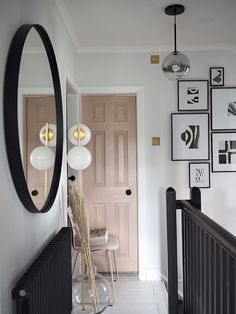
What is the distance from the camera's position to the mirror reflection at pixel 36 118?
1.56 m

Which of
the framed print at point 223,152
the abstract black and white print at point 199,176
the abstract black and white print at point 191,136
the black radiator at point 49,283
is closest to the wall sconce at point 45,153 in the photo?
the black radiator at point 49,283

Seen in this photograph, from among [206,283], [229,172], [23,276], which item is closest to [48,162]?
[23,276]

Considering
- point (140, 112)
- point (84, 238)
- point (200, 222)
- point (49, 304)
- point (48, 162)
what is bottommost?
point (49, 304)

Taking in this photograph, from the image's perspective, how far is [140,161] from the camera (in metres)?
3.46

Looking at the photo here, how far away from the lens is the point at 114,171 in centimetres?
361

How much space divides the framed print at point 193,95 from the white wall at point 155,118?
67 millimetres

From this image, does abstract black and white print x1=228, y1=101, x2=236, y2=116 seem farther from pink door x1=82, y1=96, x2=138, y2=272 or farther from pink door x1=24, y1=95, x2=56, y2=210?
pink door x1=24, y1=95, x2=56, y2=210

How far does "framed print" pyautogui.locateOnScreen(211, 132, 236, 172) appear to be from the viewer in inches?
136

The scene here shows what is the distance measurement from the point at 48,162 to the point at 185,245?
39.0 inches

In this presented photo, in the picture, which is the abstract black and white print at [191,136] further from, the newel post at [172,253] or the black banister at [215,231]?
the black banister at [215,231]

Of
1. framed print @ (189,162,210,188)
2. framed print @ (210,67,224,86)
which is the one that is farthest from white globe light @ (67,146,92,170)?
framed print @ (210,67,224,86)

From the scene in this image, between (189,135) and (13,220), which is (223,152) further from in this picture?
(13,220)

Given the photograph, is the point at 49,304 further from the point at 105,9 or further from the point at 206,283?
the point at 105,9

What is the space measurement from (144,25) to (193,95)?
3.20 feet
